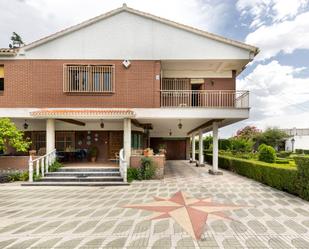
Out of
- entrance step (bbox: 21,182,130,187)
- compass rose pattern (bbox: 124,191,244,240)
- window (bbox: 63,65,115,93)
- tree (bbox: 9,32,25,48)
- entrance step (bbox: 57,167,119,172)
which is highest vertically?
tree (bbox: 9,32,25,48)

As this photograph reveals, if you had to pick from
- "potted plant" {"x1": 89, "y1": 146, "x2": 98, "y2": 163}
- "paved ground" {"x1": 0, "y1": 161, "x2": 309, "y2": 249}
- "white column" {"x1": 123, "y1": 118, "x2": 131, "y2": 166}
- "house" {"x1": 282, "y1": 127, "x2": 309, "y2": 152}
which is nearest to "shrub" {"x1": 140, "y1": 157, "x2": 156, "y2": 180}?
"white column" {"x1": 123, "y1": 118, "x2": 131, "y2": 166}

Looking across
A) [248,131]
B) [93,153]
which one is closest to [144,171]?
[93,153]

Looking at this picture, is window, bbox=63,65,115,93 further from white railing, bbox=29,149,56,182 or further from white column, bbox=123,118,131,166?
white railing, bbox=29,149,56,182

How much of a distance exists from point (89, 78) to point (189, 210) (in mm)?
9633

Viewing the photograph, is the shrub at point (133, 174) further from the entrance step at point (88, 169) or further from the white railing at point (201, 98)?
the white railing at point (201, 98)

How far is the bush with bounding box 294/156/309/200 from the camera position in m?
8.39

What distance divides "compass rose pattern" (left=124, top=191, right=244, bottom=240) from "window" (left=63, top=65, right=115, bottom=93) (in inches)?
302

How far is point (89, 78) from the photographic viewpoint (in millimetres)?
12930

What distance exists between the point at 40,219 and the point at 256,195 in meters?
8.20

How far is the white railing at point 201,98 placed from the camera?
1366cm

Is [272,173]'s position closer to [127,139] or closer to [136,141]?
[127,139]

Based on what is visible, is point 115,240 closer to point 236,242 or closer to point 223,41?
point 236,242

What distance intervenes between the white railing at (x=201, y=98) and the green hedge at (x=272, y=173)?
393 centimetres

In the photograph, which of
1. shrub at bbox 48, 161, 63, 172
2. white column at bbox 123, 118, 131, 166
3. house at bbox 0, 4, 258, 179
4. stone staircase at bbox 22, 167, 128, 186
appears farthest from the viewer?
house at bbox 0, 4, 258, 179
